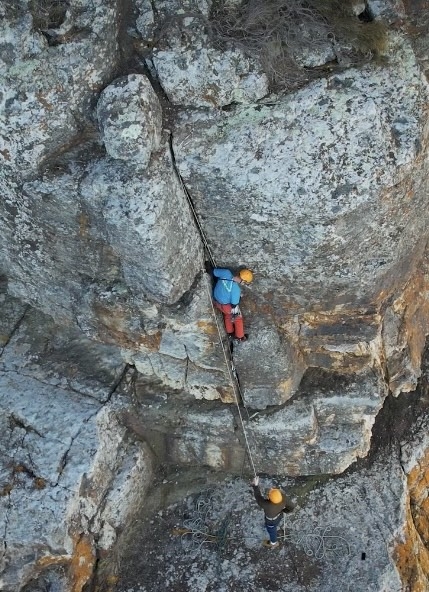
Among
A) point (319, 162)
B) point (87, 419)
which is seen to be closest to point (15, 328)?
point (87, 419)

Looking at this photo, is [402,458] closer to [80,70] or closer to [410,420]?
[410,420]

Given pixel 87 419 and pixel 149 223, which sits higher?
pixel 149 223

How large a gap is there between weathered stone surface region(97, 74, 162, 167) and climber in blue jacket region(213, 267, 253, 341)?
5.70ft

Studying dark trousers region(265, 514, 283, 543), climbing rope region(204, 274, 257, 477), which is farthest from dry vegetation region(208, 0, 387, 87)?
dark trousers region(265, 514, 283, 543)

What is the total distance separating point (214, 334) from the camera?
8.10m

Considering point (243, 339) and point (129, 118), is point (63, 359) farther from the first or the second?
point (129, 118)

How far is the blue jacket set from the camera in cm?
761

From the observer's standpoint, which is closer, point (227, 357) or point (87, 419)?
point (227, 357)

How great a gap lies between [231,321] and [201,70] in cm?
289

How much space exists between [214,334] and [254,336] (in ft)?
1.63

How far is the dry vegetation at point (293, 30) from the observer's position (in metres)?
6.53

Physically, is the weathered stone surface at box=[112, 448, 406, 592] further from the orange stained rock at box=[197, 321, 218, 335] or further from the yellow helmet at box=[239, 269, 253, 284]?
the yellow helmet at box=[239, 269, 253, 284]

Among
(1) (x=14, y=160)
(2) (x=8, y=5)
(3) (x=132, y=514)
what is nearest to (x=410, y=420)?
(3) (x=132, y=514)

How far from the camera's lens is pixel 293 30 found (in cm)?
662
